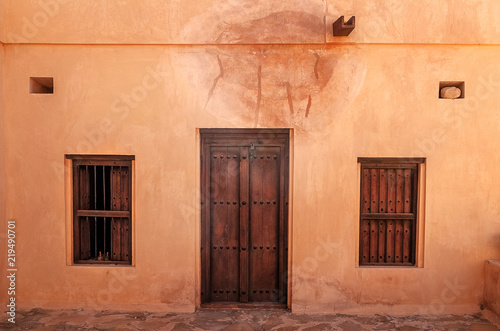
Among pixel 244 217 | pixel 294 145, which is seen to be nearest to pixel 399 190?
pixel 294 145

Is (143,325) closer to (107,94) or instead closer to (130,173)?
→ (130,173)

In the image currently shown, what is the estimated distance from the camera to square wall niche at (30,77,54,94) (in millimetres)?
4922

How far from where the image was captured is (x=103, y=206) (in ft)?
16.8

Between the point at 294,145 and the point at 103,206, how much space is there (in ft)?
9.49

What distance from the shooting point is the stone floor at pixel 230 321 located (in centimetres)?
448

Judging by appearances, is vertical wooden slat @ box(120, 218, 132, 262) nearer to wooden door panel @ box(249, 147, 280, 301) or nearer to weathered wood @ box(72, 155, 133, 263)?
weathered wood @ box(72, 155, 133, 263)

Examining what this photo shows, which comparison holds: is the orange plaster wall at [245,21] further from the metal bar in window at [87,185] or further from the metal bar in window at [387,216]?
the metal bar in window at [387,216]

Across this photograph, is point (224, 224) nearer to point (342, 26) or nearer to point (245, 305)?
point (245, 305)

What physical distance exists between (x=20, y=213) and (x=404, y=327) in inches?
212

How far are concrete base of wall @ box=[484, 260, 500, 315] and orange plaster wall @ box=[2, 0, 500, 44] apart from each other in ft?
9.81

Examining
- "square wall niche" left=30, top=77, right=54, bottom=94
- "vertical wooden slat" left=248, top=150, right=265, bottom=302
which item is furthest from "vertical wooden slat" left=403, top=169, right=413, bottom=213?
"square wall niche" left=30, top=77, right=54, bottom=94

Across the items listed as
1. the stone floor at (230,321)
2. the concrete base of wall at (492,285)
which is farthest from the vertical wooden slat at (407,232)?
the concrete base of wall at (492,285)

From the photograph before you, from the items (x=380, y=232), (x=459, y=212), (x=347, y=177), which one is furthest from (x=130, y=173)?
(x=459, y=212)

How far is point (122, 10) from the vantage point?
15.6ft
